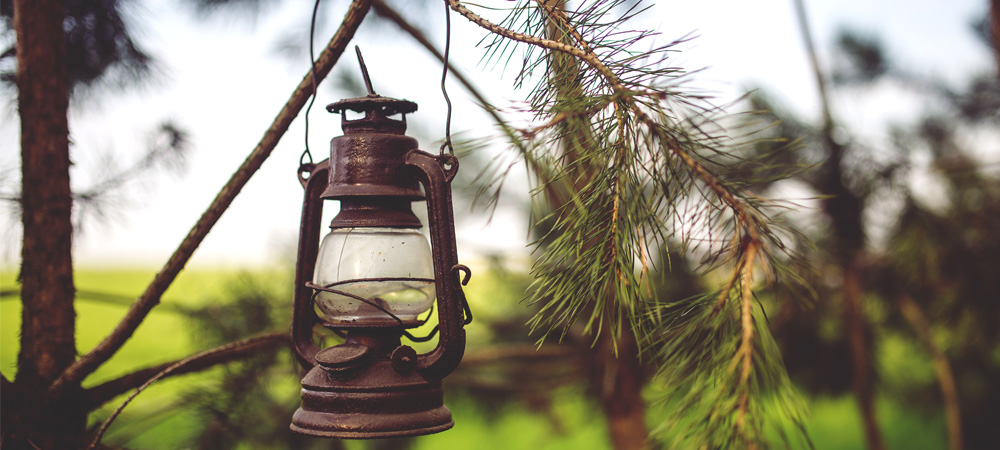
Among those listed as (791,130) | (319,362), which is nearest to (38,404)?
(319,362)

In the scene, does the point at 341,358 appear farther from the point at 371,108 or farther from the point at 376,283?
the point at 371,108

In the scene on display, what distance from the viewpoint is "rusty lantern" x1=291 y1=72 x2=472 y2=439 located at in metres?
0.61

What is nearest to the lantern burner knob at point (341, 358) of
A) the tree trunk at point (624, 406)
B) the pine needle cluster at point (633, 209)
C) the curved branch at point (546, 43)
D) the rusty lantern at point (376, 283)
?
the rusty lantern at point (376, 283)

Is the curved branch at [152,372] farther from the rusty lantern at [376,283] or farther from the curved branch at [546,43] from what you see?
the curved branch at [546,43]

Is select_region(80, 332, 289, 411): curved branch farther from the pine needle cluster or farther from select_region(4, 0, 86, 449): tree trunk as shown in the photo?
the pine needle cluster

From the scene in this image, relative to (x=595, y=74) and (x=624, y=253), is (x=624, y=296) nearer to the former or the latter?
(x=624, y=253)

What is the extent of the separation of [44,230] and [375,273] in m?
0.44

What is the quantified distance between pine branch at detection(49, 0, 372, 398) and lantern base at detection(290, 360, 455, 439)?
0.21 m

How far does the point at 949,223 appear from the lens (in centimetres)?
180

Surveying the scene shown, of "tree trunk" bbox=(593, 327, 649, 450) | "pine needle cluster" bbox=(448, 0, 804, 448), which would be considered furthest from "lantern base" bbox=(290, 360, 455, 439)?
"tree trunk" bbox=(593, 327, 649, 450)

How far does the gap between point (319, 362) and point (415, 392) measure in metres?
0.09

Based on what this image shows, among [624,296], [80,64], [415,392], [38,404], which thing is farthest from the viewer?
[80,64]

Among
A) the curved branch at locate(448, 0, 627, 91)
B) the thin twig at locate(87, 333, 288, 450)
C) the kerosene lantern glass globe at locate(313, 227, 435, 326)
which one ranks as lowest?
the thin twig at locate(87, 333, 288, 450)

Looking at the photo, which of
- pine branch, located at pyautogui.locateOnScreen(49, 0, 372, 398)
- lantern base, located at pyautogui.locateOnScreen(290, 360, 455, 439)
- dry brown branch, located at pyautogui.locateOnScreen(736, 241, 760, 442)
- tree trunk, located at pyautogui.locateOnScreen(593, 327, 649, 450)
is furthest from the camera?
tree trunk, located at pyautogui.locateOnScreen(593, 327, 649, 450)
